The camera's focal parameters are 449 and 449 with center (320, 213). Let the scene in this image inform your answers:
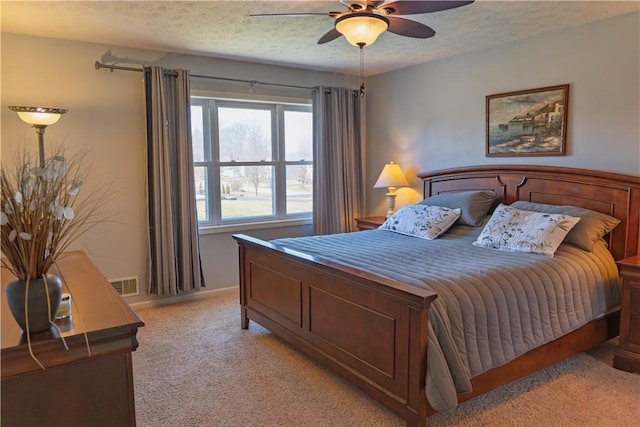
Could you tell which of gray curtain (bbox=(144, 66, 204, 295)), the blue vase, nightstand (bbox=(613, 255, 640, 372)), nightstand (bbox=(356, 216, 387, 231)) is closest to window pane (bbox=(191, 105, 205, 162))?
gray curtain (bbox=(144, 66, 204, 295))

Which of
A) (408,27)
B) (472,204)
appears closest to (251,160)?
(472,204)

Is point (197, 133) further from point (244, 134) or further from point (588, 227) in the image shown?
point (588, 227)

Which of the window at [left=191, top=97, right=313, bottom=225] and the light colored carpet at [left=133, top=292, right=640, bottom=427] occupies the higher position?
the window at [left=191, top=97, right=313, bottom=225]

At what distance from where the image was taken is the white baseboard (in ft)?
13.7

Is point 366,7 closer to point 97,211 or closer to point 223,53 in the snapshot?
point 223,53

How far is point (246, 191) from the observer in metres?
4.80

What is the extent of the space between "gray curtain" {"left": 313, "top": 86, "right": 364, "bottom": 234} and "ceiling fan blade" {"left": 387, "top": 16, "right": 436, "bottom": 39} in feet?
7.36

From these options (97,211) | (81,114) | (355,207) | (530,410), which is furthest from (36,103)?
(530,410)

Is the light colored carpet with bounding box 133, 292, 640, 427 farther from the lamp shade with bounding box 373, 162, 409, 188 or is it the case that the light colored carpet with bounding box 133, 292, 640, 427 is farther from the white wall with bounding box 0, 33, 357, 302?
the lamp shade with bounding box 373, 162, 409, 188

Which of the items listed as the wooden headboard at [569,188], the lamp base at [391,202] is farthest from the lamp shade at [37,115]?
the wooden headboard at [569,188]

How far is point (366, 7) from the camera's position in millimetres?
2449

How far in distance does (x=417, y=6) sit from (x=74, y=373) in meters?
2.25

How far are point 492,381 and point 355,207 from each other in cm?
311

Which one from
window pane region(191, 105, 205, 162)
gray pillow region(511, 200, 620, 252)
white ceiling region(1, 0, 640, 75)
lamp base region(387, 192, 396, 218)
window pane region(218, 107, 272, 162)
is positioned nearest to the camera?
white ceiling region(1, 0, 640, 75)
